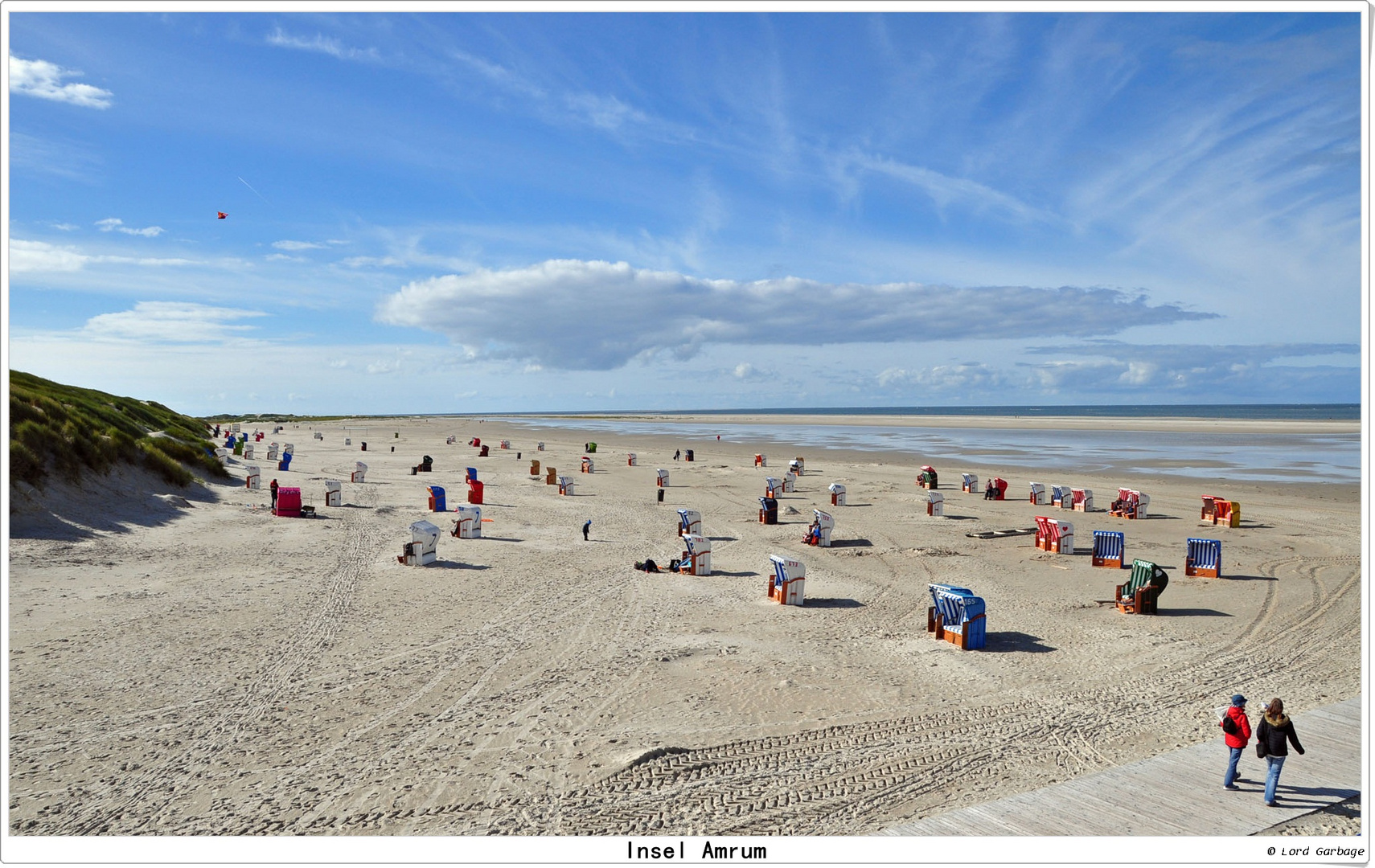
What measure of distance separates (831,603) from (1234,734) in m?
9.75

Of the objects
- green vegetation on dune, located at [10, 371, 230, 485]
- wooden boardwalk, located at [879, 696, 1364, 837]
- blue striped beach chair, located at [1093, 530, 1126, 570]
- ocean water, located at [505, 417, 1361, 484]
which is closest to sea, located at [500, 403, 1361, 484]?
ocean water, located at [505, 417, 1361, 484]

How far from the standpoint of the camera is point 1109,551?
21.4m

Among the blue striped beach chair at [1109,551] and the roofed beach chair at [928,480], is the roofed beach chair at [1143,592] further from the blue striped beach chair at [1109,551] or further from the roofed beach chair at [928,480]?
the roofed beach chair at [928,480]

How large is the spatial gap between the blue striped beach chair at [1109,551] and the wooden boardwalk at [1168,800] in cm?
1227

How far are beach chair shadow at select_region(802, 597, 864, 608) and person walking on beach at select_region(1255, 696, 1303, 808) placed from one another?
9607mm

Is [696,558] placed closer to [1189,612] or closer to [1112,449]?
[1189,612]

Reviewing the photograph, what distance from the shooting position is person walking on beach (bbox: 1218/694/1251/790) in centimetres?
825

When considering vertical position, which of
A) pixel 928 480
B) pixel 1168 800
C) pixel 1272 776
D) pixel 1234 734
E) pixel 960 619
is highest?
pixel 928 480

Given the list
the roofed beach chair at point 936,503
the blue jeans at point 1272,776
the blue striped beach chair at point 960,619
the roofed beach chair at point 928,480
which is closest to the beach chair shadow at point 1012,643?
the blue striped beach chair at point 960,619

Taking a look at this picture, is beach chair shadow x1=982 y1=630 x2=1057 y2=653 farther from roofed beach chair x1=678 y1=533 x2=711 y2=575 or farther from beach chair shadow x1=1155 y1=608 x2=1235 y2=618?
roofed beach chair x1=678 y1=533 x2=711 y2=575

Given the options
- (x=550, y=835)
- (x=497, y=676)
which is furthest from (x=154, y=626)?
(x=550, y=835)

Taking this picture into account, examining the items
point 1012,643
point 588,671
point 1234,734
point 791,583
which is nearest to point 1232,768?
point 1234,734

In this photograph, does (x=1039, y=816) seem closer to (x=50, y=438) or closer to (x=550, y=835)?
(x=550, y=835)

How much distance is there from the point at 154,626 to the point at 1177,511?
3430cm
